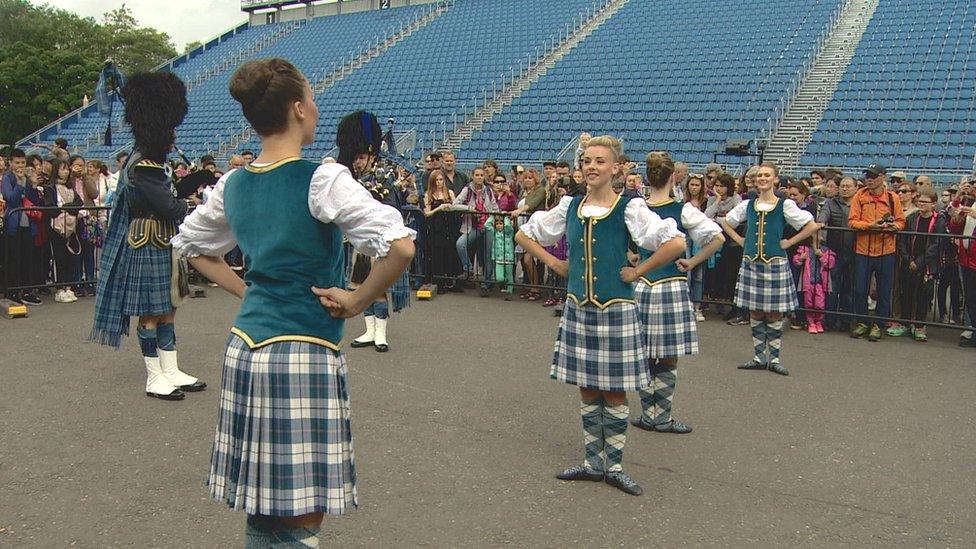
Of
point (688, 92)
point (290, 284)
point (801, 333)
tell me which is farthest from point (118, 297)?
point (688, 92)

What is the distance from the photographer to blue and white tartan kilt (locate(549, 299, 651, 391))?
4484mm

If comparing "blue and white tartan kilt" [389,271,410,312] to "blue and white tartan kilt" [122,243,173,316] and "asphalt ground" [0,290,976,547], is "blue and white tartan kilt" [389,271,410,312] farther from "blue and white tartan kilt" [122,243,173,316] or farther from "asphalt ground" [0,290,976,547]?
"blue and white tartan kilt" [122,243,173,316]

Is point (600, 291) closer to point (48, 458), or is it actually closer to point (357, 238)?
point (357, 238)

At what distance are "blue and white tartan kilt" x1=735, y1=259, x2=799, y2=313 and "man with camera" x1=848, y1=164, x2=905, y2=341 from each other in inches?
84.7

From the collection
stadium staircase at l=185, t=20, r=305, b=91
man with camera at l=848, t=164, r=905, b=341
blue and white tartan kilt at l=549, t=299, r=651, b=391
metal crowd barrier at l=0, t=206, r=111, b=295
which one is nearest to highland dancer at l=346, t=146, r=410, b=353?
blue and white tartan kilt at l=549, t=299, r=651, b=391

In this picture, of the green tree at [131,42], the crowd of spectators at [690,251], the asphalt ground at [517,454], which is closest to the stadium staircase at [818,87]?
the crowd of spectators at [690,251]

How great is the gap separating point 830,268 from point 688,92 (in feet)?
41.5

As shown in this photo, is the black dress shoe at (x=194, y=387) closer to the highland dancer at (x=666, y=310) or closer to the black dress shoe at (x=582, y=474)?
the black dress shoe at (x=582, y=474)

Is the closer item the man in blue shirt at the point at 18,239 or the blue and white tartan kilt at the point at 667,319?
the blue and white tartan kilt at the point at 667,319

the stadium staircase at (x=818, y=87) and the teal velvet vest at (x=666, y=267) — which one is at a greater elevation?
the stadium staircase at (x=818, y=87)

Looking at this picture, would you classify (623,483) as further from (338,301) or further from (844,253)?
(844,253)

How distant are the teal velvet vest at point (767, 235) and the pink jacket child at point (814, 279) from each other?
7.05 feet

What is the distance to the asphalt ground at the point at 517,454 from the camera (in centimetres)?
403

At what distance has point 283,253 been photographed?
2672 mm
